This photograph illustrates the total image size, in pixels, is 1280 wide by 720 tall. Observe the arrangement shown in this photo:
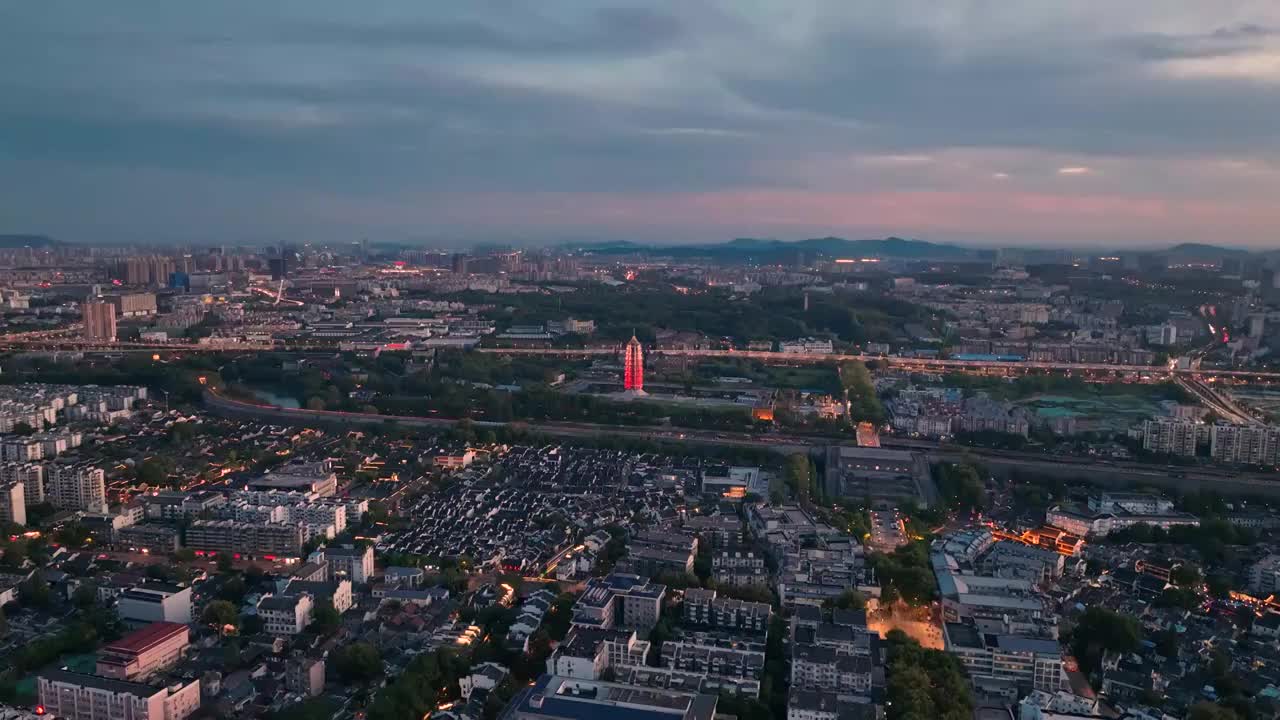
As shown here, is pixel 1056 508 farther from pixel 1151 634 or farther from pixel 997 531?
pixel 1151 634

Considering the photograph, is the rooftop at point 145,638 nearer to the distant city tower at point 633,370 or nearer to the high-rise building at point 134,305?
the distant city tower at point 633,370

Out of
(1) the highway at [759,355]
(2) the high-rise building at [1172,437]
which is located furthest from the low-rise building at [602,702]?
(1) the highway at [759,355]

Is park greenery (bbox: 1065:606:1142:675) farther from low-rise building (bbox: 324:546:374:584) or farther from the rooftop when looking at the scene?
the rooftop

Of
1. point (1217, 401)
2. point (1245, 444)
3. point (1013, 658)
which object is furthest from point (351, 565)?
point (1217, 401)

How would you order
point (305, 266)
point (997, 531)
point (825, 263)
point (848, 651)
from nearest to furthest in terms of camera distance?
Answer: 1. point (848, 651)
2. point (997, 531)
3. point (305, 266)
4. point (825, 263)

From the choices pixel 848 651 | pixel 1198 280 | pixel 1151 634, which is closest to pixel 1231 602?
pixel 1151 634

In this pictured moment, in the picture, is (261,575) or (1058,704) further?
(261,575)

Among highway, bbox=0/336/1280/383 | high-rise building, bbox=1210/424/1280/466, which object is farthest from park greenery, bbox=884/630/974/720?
highway, bbox=0/336/1280/383
